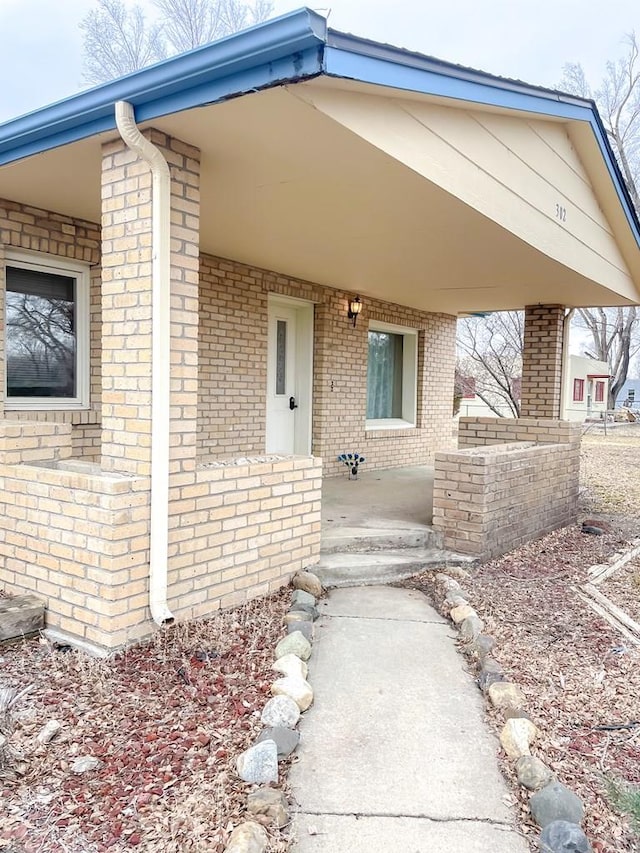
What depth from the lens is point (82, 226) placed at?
4902 millimetres

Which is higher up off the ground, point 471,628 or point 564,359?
point 564,359

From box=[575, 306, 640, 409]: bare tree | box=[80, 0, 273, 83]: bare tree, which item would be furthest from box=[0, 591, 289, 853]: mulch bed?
box=[575, 306, 640, 409]: bare tree

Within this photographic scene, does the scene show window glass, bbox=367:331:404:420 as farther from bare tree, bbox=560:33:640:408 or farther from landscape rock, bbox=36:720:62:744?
bare tree, bbox=560:33:640:408

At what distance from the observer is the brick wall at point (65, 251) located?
4.45 metres

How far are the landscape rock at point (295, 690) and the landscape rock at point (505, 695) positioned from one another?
0.82 m

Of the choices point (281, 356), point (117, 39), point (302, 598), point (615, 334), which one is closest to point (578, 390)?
point (615, 334)

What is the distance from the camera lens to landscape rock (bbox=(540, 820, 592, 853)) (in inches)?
75.0

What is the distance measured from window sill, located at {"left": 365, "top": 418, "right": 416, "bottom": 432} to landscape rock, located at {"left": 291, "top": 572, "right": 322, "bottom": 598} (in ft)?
15.4

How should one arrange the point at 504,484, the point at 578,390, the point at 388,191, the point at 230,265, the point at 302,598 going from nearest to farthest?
the point at 302,598, the point at 388,191, the point at 504,484, the point at 230,265, the point at 578,390

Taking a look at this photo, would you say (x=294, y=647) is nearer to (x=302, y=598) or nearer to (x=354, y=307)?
(x=302, y=598)

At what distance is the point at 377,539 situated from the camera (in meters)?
4.88

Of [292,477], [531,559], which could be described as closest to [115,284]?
[292,477]

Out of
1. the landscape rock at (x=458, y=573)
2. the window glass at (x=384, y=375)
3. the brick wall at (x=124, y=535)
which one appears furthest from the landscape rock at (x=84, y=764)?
the window glass at (x=384, y=375)

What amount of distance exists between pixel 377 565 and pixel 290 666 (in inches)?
66.7
